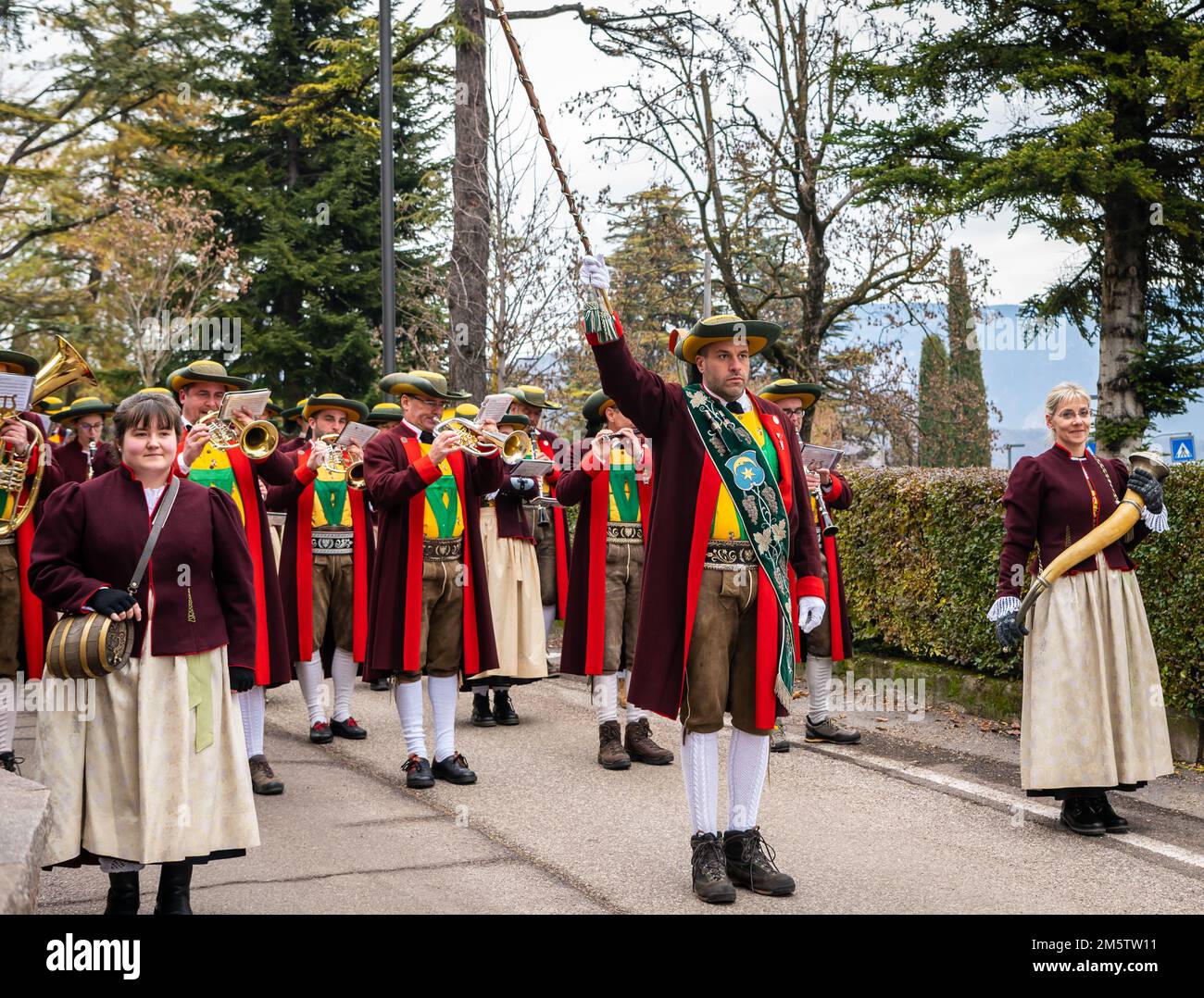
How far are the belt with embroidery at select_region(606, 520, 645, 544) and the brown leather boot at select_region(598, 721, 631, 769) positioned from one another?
3.59 ft

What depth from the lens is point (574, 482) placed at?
309 inches

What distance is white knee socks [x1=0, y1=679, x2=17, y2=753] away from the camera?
7102mm

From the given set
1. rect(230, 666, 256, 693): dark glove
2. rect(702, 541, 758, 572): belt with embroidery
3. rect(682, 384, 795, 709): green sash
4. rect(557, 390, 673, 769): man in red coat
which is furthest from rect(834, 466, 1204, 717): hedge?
rect(230, 666, 256, 693): dark glove

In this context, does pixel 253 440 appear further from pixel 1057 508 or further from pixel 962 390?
pixel 962 390

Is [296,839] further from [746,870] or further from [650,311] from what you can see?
[650,311]

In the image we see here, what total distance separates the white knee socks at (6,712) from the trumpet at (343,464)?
2.31m

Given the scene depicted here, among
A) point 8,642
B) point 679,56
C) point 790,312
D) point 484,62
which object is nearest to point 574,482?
point 8,642

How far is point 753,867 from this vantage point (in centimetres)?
512

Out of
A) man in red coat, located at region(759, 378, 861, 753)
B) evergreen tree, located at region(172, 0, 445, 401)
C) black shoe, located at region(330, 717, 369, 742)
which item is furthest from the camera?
evergreen tree, located at region(172, 0, 445, 401)

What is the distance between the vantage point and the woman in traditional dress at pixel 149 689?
454 cm

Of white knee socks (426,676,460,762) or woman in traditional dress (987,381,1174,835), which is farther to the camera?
white knee socks (426,676,460,762)

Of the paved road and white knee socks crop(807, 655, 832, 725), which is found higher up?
white knee socks crop(807, 655, 832, 725)

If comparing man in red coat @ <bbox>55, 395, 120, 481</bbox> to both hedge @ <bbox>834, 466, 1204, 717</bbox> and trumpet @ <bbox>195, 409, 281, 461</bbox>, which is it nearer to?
trumpet @ <bbox>195, 409, 281, 461</bbox>

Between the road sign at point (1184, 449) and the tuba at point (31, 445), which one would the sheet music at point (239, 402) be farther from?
the road sign at point (1184, 449)
